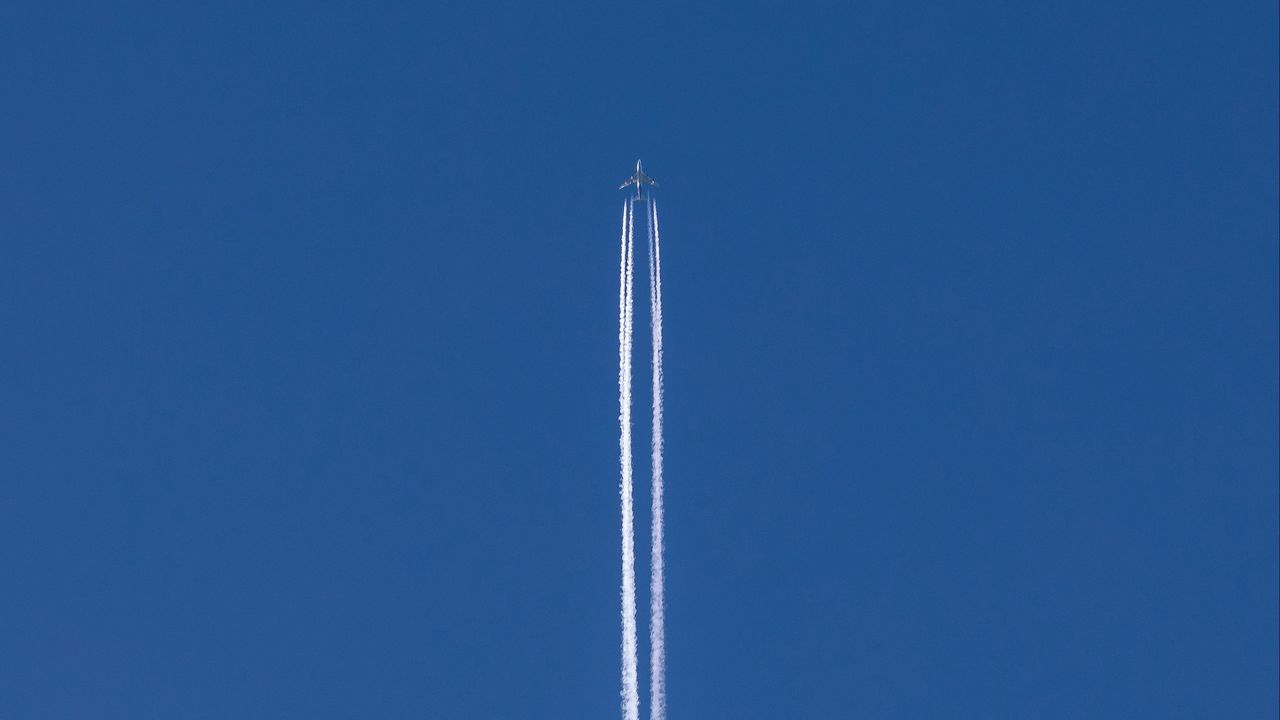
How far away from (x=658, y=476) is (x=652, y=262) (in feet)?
19.7

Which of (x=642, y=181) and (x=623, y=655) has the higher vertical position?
(x=642, y=181)

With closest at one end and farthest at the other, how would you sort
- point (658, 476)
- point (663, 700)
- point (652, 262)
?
point (663, 700) → point (658, 476) → point (652, 262)

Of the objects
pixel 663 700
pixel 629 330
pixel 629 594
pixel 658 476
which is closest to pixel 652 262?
pixel 629 330

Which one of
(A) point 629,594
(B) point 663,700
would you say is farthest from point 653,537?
(B) point 663,700

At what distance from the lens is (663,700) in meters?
37.8

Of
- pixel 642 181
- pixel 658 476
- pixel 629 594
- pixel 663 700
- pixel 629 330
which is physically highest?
pixel 642 181

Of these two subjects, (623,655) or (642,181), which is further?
(642,181)

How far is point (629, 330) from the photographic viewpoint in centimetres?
4225

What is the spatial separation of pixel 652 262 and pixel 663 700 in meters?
11.6

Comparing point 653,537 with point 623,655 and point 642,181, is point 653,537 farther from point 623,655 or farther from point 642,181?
point 642,181

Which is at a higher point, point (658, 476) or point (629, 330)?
point (629, 330)

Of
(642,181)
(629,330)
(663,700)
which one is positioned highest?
(642,181)

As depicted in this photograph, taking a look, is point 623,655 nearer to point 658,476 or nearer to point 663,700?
point 663,700

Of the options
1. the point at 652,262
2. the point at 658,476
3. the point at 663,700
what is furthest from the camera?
the point at 652,262
